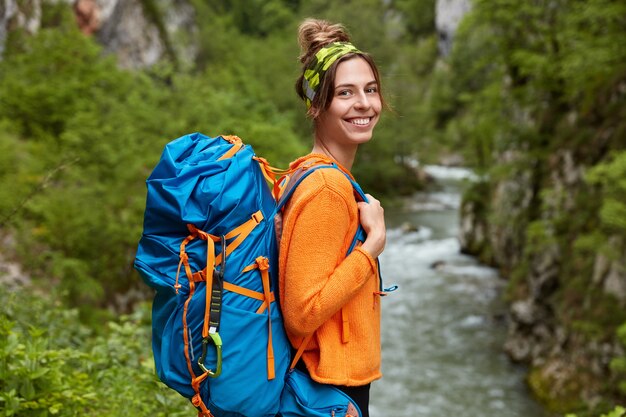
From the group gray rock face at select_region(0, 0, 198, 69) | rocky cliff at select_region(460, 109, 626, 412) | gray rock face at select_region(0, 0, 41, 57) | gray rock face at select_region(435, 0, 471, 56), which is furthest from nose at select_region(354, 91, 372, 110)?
gray rock face at select_region(435, 0, 471, 56)

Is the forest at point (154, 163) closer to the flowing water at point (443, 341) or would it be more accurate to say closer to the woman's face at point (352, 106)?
the woman's face at point (352, 106)

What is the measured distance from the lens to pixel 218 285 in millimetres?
1425

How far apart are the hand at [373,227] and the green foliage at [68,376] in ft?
5.01

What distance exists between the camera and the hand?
1.60 metres

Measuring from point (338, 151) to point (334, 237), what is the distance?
367 mm

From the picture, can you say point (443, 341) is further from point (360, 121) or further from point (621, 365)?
point (360, 121)

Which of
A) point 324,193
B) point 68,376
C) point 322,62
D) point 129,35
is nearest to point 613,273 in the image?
point 68,376

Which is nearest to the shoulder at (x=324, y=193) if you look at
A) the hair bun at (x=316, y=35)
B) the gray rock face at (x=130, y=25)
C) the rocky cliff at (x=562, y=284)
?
the hair bun at (x=316, y=35)

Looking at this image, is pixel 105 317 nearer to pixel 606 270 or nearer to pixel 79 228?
pixel 79 228

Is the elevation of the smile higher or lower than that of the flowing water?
higher

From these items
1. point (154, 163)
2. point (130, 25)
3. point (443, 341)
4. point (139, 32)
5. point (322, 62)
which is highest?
point (130, 25)

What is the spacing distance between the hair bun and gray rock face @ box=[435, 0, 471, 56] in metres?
49.6

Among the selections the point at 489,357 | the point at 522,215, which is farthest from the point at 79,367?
the point at 522,215

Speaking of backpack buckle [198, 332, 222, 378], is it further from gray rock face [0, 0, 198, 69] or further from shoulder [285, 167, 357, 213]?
gray rock face [0, 0, 198, 69]
